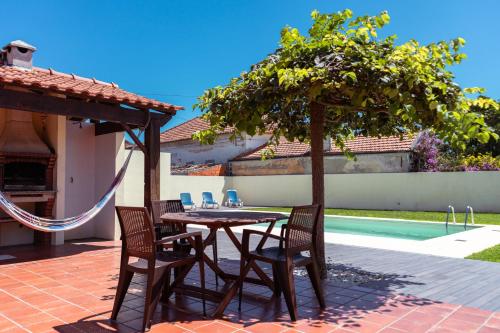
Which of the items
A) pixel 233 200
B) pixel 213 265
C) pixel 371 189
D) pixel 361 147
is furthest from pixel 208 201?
pixel 213 265

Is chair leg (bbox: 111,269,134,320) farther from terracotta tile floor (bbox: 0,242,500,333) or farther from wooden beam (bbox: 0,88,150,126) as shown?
wooden beam (bbox: 0,88,150,126)

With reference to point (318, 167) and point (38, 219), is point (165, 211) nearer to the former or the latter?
point (318, 167)

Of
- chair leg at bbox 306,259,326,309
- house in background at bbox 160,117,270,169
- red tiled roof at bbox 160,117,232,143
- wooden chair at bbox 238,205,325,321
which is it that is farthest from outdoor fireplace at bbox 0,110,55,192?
red tiled roof at bbox 160,117,232,143

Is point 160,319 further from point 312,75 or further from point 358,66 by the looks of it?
point 358,66

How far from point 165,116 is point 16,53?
3621mm

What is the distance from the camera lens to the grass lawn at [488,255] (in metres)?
7.77

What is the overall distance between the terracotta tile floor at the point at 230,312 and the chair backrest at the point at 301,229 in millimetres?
738

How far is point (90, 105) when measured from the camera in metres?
7.68

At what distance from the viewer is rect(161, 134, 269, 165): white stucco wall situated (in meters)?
28.4

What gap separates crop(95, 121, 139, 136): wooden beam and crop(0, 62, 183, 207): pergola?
0.08 ft

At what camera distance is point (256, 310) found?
4.51 m

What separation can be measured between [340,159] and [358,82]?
1899cm

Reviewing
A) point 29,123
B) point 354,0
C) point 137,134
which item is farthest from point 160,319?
point 354,0

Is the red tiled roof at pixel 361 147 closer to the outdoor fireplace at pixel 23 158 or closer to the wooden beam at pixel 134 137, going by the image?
the wooden beam at pixel 134 137
